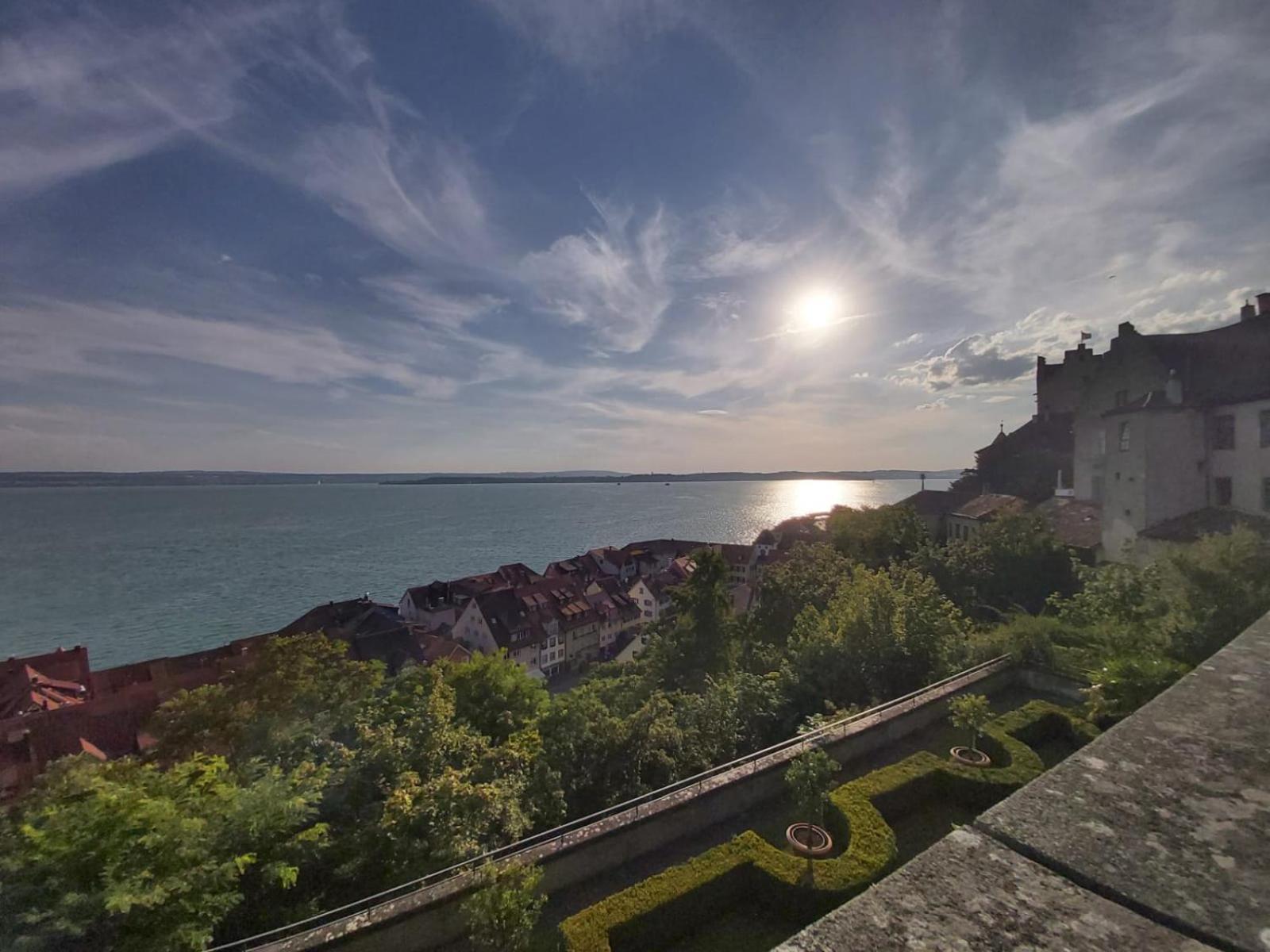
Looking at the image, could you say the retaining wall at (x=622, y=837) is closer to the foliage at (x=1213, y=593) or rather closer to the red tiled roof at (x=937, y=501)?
the foliage at (x=1213, y=593)

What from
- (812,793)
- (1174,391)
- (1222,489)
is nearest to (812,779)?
(812,793)

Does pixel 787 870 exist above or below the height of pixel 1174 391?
below

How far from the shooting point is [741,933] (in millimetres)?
7766

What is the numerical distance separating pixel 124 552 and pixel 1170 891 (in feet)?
490

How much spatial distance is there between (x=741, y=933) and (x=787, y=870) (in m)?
1.04

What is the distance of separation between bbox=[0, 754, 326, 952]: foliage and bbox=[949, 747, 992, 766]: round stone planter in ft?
37.2

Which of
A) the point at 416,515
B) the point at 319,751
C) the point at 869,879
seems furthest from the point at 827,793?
the point at 416,515

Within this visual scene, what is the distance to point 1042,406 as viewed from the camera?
144ft

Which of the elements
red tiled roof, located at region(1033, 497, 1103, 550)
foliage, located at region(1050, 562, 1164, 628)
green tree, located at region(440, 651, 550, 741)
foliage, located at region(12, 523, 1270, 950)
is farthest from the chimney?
green tree, located at region(440, 651, 550, 741)

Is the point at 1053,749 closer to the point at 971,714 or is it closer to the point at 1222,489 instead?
the point at 971,714

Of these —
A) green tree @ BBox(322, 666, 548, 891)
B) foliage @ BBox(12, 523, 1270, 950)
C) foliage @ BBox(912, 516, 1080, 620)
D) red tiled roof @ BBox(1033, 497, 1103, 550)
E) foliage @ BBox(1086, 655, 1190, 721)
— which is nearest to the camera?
foliage @ BBox(12, 523, 1270, 950)

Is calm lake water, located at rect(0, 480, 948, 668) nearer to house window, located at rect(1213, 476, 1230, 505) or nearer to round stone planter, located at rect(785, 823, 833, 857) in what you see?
house window, located at rect(1213, 476, 1230, 505)

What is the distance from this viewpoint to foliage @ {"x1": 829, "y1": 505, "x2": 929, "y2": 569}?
3036 cm

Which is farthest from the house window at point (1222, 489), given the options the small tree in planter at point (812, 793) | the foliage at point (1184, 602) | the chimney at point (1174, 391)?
the small tree in planter at point (812, 793)
